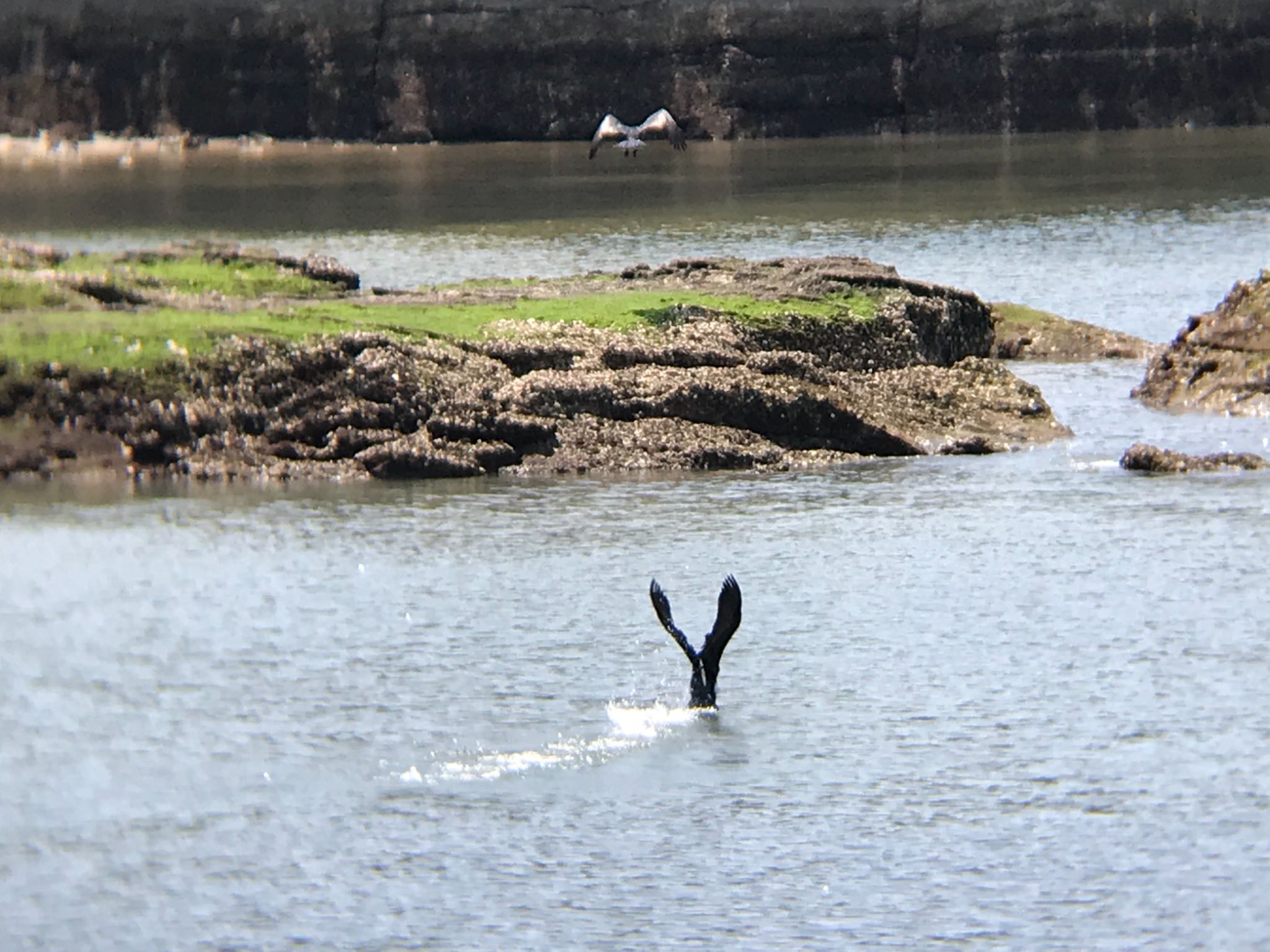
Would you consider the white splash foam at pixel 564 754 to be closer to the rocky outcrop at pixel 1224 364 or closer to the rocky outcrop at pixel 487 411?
the rocky outcrop at pixel 487 411

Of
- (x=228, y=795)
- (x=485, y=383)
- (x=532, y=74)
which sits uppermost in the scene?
(x=532, y=74)

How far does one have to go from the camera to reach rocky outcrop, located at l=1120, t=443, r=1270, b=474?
23.8 m

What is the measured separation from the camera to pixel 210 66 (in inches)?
3519

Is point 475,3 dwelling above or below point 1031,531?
above

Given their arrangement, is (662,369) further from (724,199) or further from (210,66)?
(210,66)

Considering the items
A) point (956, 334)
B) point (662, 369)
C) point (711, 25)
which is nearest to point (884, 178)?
point (711, 25)

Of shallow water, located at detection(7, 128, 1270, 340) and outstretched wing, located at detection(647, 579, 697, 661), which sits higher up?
shallow water, located at detection(7, 128, 1270, 340)

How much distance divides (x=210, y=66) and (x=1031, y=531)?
71.7 meters

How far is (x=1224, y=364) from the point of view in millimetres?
28078

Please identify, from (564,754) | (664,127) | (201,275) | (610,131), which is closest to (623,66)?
(610,131)

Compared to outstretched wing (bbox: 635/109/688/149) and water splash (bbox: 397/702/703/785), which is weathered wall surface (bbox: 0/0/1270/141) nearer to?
outstretched wing (bbox: 635/109/688/149)

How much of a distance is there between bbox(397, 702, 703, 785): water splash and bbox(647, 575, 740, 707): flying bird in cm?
23

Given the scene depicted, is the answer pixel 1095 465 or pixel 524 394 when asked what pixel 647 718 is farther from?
pixel 1095 465

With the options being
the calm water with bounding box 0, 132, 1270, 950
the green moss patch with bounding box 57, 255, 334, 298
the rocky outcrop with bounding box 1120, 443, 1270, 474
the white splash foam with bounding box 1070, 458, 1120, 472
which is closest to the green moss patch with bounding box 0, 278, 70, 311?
the green moss patch with bounding box 57, 255, 334, 298
